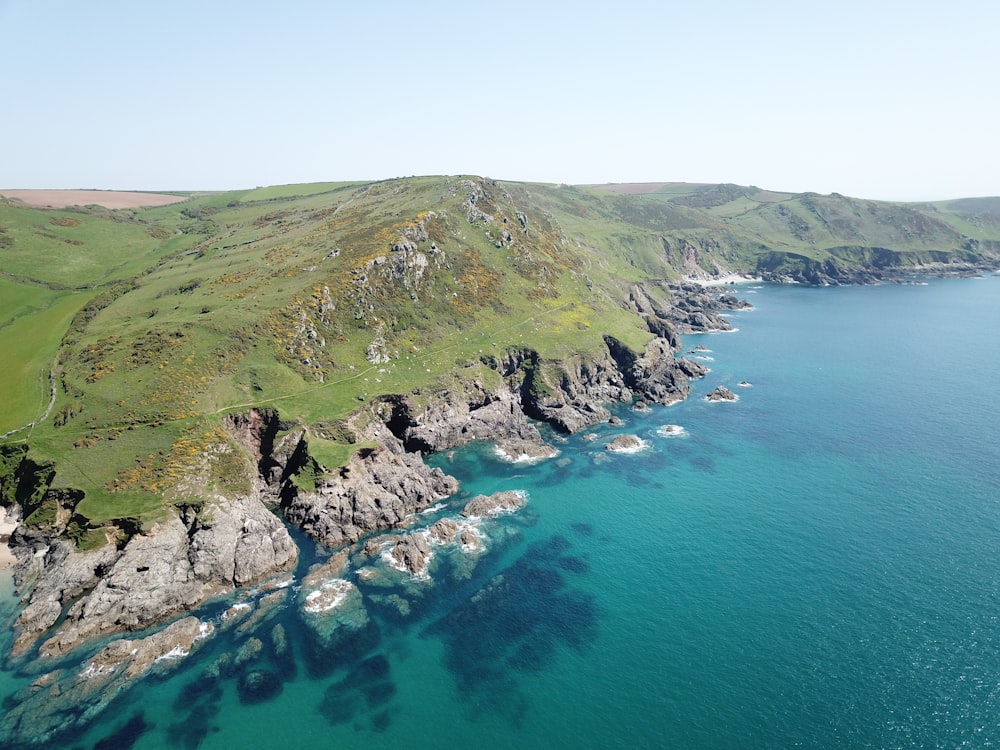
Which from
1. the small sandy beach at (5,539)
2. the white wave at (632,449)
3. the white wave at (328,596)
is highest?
the white wave at (632,449)

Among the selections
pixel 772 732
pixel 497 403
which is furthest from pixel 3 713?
pixel 497 403

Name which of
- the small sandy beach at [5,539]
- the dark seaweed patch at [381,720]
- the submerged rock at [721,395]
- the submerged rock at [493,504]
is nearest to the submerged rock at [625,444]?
the submerged rock at [493,504]

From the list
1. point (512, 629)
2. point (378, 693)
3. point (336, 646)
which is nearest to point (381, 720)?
point (378, 693)

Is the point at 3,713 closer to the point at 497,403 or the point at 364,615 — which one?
the point at 364,615

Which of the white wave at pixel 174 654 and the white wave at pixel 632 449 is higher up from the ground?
the white wave at pixel 632 449

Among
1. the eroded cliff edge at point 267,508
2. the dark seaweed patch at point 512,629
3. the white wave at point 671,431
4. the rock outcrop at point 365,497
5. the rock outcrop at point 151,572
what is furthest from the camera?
the white wave at point 671,431

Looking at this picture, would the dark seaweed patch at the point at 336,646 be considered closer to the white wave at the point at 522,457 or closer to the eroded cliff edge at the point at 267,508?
the eroded cliff edge at the point at 267,508

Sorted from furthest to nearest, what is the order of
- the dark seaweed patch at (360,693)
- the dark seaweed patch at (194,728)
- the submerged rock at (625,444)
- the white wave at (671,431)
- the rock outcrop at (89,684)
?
1. the white wave at (671,431)
2. the submerged rock at (625,444)
3. the dark seaweed patch at (360,693)
4. the rock outcrop at (89,684)
5. the dark seaweed patch at (194,728)

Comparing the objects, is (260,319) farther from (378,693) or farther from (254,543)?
(378,693)

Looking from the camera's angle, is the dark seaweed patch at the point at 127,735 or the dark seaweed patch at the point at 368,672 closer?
the dark seaweed patch at the point at 127,735
